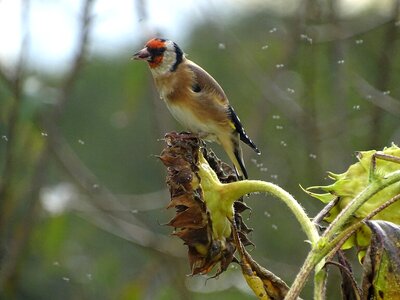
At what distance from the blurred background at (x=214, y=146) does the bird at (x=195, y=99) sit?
0.70ft

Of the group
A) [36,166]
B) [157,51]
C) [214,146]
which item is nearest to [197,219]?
[157,51]

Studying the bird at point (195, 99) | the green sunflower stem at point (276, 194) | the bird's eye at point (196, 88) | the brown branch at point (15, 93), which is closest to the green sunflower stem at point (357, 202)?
the green sunflower stem at point (276, 194)

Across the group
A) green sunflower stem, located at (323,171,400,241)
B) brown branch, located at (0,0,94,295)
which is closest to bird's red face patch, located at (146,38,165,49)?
brown branch, located at (0,0,94,295)

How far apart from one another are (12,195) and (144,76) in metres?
0.57

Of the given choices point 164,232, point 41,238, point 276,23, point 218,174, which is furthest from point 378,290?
point 164,232

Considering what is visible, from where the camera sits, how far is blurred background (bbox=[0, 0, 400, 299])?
3322mm

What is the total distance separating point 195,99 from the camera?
7.64 feet

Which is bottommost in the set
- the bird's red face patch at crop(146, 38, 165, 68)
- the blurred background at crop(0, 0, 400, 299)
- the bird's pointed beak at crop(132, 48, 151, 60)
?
the blurred background at crop(0, 0, 400, 299)

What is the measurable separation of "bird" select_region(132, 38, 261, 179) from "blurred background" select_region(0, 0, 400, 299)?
214 millimetres

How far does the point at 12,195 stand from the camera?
3.53 meters

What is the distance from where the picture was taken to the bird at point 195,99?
2.26 meters

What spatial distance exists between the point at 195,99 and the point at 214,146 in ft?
9.93

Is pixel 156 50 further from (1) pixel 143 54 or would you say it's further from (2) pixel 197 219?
(2) pixel 197 219

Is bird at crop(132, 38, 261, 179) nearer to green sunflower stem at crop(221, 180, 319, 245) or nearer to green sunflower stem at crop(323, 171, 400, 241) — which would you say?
green sunflower stem at crop(221, 180, 319, 245)
